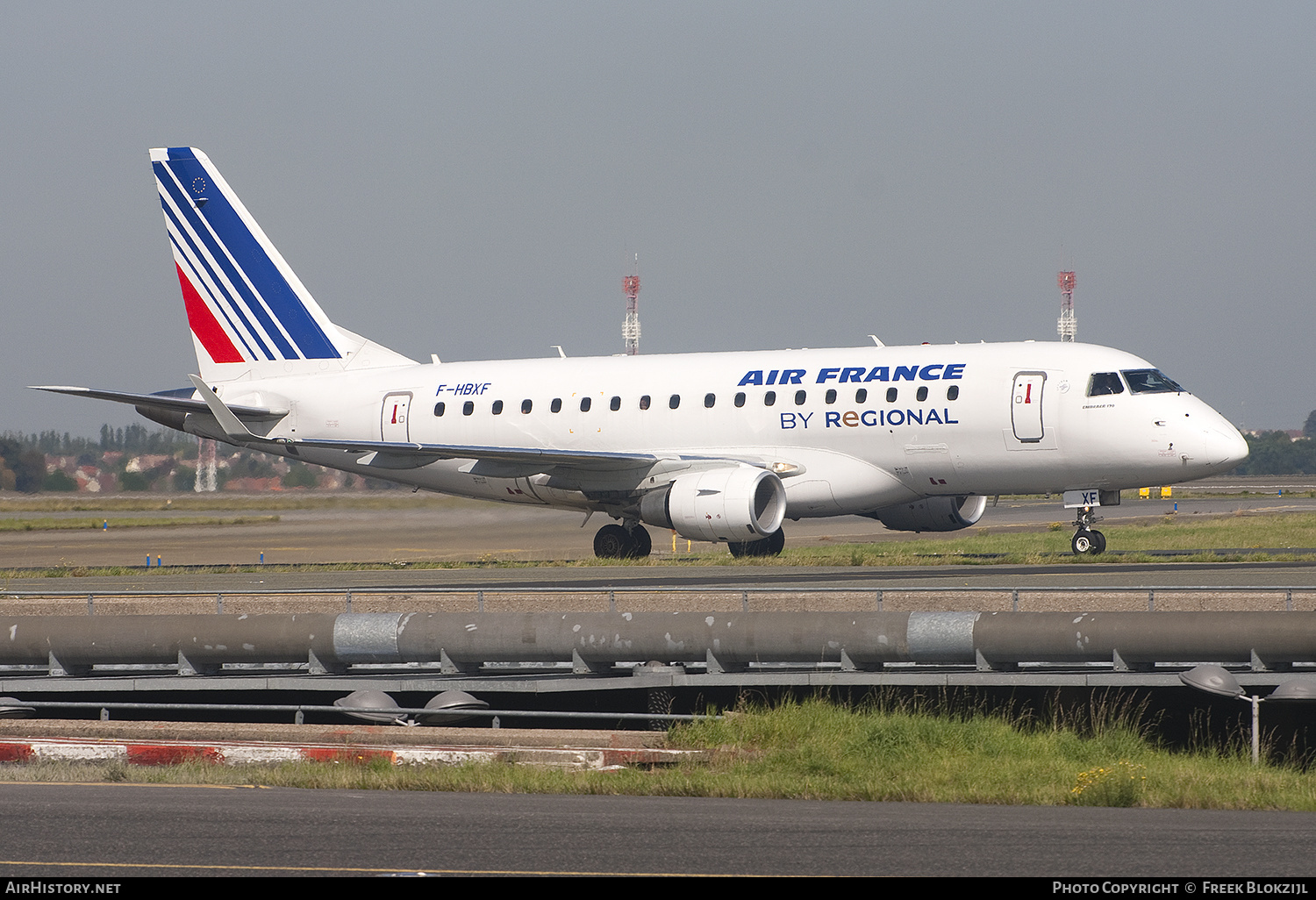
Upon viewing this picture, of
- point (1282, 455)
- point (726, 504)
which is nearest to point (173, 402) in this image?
point (726, 504)

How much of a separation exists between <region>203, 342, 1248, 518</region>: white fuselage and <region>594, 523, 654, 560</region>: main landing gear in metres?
0.78

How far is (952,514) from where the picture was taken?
31.8 m

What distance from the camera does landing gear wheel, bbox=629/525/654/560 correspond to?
33.1 metres

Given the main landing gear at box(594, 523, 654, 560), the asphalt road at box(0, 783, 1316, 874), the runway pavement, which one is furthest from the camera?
the main landing gear at box(594, 523, 654, 560)

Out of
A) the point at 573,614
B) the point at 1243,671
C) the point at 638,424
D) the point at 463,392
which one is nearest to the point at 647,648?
the point at 573,614

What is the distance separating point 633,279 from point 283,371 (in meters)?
88.4

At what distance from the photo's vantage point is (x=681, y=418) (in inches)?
1257

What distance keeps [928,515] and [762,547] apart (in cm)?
349

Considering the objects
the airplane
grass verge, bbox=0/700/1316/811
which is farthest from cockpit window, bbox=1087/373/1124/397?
grass verge, bbox=0/700/1316/811

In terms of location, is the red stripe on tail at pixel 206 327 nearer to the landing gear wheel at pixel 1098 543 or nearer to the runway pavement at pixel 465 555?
the runway pavement at pixel 465 555

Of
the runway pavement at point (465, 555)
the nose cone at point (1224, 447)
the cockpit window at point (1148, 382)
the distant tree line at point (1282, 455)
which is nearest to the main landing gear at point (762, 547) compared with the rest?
the runway pavement at point (465, 555)

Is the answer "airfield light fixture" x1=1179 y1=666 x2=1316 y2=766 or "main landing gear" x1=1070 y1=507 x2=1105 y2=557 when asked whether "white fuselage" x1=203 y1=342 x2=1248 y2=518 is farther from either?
"airfield light fixture" x1=1179 y1=666 x2=1316 y2=766

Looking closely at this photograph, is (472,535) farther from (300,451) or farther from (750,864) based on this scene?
(750,864)
